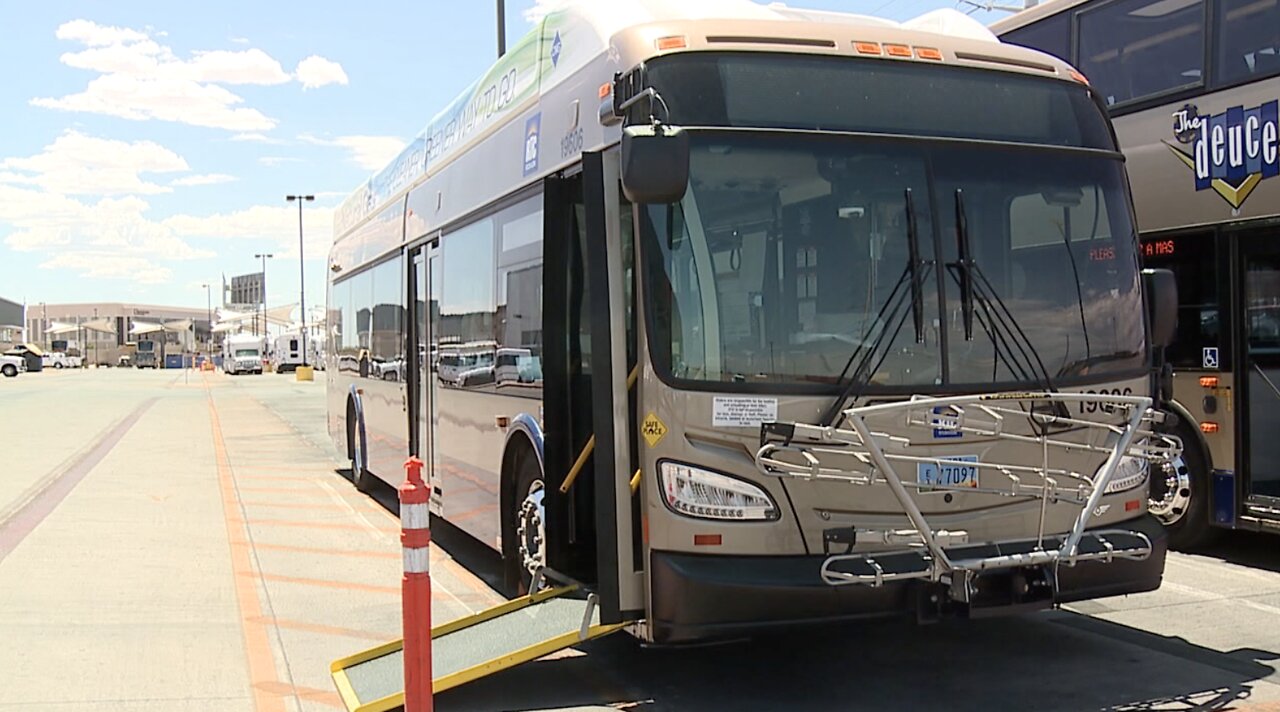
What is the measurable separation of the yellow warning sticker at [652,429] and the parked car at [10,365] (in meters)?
80.3

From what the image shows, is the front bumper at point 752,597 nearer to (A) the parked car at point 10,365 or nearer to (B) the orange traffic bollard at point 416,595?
(B) the orange traffic bollard at point 416,595

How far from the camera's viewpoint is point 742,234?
16.7ft

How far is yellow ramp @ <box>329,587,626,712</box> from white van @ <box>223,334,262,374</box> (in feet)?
263

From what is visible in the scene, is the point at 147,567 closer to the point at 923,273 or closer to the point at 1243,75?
the point at 923,273

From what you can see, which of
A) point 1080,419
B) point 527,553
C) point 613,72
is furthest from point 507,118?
point 1080,419

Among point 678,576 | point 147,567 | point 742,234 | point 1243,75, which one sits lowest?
point 147,567

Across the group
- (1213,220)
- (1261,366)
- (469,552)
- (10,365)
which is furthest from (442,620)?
(10,365)

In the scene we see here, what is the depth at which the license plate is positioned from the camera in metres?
5.13

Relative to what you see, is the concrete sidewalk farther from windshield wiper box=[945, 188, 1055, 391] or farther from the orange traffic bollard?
windshield wiper box=[945, 188, 1055, 391]

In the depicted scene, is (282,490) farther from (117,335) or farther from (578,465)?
(117,335)

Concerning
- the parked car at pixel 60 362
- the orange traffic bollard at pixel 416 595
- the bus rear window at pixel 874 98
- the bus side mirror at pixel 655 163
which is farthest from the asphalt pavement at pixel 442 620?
the parked car at pixel 60 362

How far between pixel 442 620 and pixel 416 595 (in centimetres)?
285

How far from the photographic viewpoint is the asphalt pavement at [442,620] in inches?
225

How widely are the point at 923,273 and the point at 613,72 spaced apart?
1.69 metres
